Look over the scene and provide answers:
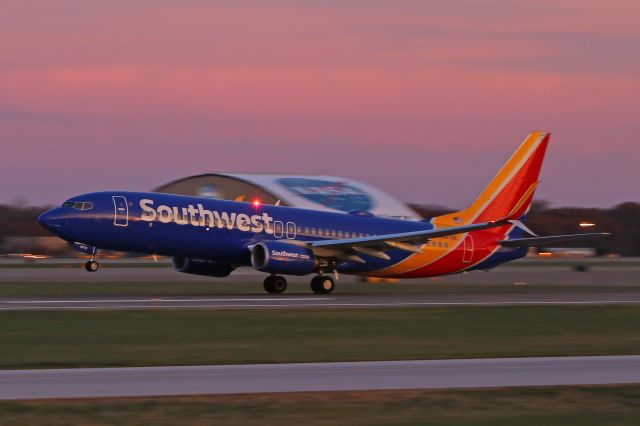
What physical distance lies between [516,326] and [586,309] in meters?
6.95

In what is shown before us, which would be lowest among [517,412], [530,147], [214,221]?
[517,412]

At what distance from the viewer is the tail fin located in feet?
153

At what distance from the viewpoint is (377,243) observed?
41.4 metres

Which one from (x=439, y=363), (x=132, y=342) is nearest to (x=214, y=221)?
(x=132, y=342)

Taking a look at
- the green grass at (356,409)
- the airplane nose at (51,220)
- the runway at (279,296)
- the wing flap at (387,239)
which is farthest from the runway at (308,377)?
the airplane nose at (51,220)

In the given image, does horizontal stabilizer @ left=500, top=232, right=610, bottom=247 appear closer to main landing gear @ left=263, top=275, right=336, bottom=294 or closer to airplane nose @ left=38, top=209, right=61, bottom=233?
main landing gear @ left=263, top=275, right=336, bottom=294

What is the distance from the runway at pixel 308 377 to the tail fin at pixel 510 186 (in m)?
28.6

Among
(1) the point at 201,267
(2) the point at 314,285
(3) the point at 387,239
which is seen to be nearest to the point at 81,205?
(1) the point at 201,267

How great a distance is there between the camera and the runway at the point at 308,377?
14609 mm

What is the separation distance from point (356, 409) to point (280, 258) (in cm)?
2584

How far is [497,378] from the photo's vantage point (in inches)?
630

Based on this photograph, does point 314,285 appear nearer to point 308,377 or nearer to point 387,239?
point 387,239

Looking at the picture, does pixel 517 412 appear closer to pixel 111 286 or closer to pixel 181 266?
pixel 181 266

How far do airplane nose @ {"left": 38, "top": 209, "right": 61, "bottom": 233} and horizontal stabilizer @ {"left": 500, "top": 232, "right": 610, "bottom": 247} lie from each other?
64.5ft
